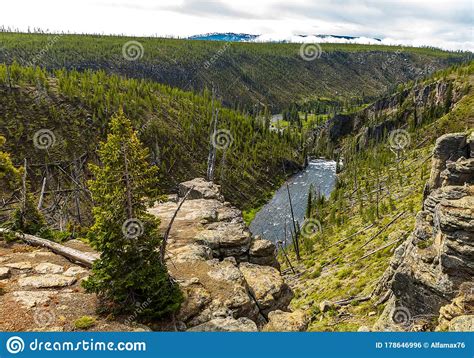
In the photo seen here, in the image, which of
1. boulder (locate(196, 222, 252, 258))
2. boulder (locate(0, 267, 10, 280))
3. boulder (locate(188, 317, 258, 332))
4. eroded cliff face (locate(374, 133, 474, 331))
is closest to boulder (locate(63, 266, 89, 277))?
boulder (locate(0, 267, 10, 280))

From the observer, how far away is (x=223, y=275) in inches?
944

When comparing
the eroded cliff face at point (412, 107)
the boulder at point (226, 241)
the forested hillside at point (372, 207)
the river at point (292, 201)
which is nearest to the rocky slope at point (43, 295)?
the boulder at point (226, 241)

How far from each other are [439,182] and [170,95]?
420 feet

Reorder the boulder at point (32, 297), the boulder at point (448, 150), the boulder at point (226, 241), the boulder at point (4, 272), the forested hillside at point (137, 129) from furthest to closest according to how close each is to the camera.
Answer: the forested hillside at point (137, 129)
the boulder at point (448, 150)
the boulder at point (226, 241)
the boulder at point (4, 272)
the boulder at point (32, 297)

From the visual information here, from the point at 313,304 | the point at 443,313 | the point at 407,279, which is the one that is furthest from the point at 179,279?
the point at 313,304

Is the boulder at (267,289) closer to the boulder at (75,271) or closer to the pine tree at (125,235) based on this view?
the pine tree at (125,235)

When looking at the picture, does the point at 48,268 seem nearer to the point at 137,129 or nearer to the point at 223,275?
the point at 223,275

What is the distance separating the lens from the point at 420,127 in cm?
15138

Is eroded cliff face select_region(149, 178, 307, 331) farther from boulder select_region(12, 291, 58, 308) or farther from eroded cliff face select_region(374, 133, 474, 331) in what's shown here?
eroded cliff face select_region(374, 133, 474, 331)

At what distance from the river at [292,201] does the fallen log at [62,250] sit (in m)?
73.7

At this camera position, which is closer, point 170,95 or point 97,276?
point 97,276

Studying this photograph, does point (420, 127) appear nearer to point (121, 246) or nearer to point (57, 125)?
point (57, 125)

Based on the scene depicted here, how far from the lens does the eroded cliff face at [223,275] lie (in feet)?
65.1

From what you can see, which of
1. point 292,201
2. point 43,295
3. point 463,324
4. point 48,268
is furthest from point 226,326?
point 292,201
